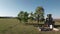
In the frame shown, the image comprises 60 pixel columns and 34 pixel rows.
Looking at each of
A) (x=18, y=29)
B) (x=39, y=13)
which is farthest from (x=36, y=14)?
(x=18, y=29)

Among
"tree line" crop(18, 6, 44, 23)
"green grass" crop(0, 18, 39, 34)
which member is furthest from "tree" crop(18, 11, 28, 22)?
"green grass" crop(0, 18, 39, 34)

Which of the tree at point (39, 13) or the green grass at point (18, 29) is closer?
the green grass at point (18, 29)

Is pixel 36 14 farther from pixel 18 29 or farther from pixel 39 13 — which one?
pixel 18 29

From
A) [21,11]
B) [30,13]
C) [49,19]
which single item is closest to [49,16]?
[49,19]

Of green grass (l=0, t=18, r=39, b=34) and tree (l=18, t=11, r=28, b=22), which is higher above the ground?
tree (l=18, t=11, r=28, b=22)

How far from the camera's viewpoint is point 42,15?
171 ft

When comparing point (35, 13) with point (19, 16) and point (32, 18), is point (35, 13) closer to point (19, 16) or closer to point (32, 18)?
point (32, 18)

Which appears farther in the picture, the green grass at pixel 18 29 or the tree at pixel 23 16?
the tree at pixel 23 16

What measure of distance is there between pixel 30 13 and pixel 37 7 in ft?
12.5

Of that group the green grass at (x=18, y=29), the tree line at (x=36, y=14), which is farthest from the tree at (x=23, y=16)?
the green grass at (x=18, y=29)

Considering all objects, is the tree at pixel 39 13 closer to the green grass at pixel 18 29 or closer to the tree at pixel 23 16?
the tree at pixel 23 16

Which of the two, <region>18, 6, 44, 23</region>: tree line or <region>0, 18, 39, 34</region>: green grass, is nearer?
<region>0, 18, 39, 34</region>: green grass

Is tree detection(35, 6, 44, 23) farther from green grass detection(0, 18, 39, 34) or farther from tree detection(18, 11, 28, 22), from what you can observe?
green grass detection(0, 18, 39, 34)

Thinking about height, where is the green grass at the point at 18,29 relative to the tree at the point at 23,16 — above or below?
below
